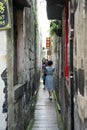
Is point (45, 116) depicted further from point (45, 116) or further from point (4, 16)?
point (4, 16)

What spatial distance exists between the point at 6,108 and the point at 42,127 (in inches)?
191

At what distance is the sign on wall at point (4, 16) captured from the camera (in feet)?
23.7

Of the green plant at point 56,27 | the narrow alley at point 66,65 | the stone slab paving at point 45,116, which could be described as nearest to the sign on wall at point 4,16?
the narrow alley at point 66,65

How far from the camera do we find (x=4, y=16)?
7.22m

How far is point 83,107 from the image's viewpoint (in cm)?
518

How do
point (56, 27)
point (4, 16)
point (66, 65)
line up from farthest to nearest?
1. point (56, 27)
2. point (66, 65)
3. point (4, 16)

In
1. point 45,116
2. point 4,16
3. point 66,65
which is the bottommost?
point 45,116

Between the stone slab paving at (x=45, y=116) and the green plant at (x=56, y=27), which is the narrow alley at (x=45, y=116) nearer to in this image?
the stone slab paving at (x=45, y=116)

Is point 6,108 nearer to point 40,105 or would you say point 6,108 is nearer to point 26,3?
point 26,3

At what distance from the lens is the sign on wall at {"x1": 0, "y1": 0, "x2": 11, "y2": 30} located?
23.7ft

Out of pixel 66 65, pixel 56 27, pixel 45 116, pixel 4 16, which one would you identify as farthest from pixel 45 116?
pixel 4 16

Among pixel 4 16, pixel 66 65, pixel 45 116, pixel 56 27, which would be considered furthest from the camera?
pixel 56 27

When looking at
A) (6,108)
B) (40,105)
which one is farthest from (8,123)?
(40,105)

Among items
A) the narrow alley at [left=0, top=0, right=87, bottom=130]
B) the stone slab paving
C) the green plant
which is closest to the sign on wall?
the narrow alley at [left=0, top=0, right=87, bottom=130]
